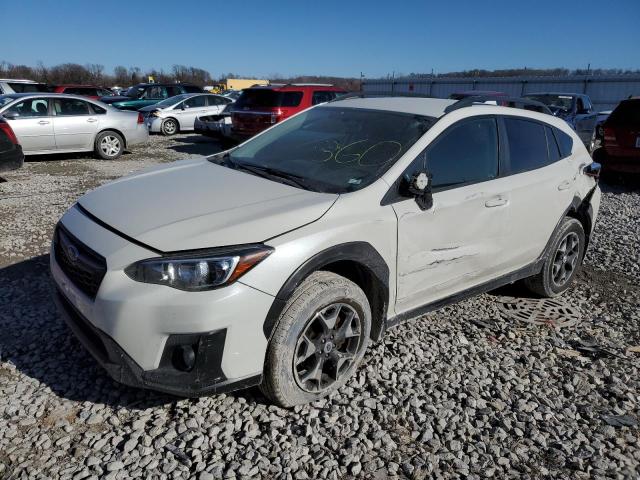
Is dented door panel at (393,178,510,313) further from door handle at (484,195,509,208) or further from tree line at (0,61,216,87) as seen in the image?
tree line at (0,61,216,87)

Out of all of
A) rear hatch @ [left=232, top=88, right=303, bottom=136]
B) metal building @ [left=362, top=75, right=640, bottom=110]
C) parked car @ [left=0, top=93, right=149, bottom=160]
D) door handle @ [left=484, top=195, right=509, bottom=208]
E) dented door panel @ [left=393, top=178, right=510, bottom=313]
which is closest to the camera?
dented door panel @ [left=393, top=178, right=510, bottom=313]

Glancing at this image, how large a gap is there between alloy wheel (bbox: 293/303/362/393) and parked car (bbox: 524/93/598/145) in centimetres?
1253

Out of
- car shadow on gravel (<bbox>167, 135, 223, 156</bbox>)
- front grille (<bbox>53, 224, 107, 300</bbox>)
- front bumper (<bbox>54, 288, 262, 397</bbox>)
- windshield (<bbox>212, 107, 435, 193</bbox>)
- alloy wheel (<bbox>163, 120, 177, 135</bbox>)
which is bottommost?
car shadow on gravel (<bbox>167, 135, 223, 156</bbox>)

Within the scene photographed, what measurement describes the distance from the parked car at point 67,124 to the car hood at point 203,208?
872cm

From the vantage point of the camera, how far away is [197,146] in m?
14.4

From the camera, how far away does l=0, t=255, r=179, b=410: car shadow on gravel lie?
295 cm

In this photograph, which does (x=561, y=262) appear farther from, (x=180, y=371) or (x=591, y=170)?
(x=180, y=371)

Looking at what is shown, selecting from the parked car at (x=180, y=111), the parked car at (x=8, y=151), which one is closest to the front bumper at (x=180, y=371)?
the parked car at (x=8, y=151)

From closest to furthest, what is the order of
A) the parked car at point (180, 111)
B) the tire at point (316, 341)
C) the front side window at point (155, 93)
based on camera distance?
the tire at point (316, 341)
the parked car at point (180, 111)
the front side window at point (155, 93)

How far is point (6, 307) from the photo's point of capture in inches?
156

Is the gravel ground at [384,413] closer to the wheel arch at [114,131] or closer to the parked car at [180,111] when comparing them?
the wheel arch at [114,131]

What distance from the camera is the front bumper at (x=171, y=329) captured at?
2.38 m

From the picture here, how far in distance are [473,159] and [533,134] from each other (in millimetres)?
917

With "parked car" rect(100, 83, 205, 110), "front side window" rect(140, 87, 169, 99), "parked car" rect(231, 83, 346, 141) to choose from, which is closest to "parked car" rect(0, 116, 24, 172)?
"parked car" rect(231, 83, 346, 141)
